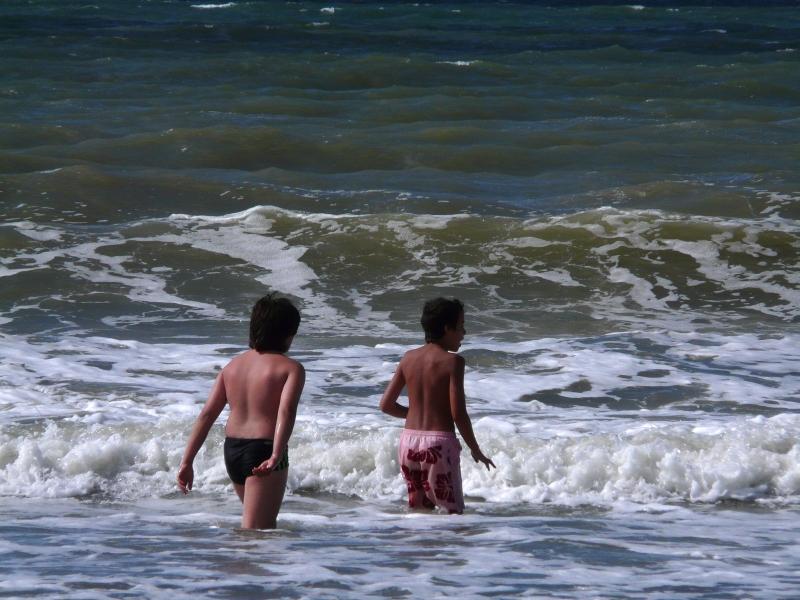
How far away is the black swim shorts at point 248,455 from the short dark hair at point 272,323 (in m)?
0.39

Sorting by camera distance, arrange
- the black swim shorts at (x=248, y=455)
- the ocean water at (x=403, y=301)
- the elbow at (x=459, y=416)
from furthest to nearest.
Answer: the elbow at (x=459, y=416) < the ocean water at (x=403, y=301) < the black swim shorts at (x=248, y=455)

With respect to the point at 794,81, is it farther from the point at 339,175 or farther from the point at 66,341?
the point at 66,341

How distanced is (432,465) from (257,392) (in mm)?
989

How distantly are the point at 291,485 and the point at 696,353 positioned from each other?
12.8 feet

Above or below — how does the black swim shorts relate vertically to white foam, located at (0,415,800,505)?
above

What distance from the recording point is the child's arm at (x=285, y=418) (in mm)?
5250

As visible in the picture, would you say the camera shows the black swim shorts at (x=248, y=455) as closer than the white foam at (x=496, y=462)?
Yes

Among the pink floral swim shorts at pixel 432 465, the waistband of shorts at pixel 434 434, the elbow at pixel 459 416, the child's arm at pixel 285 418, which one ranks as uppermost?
the child's arm at pixel 285 418

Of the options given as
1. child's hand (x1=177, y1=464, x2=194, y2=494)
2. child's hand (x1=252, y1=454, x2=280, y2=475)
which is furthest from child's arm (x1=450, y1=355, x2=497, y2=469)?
child's hand (x1=177, y1=464, x2=194, y2=494)

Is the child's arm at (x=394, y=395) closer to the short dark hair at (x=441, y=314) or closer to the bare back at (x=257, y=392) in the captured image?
the short dark hair at (x=441, y=314)

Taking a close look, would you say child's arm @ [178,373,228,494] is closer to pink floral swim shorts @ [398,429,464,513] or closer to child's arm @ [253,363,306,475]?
child's arm @ [253,363,306,475]

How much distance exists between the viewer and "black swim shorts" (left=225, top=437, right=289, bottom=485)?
5.39m

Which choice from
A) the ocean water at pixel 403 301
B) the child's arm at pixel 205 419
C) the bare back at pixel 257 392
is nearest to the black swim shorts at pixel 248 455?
the bare back at pixel 257 392

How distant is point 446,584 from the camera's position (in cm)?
498
